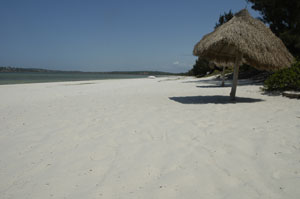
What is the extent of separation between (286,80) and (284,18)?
8179 mm

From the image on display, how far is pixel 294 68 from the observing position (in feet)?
24.8

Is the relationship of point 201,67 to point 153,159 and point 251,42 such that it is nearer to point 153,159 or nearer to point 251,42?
point 251,42

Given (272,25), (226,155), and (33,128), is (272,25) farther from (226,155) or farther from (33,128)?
(33,128)

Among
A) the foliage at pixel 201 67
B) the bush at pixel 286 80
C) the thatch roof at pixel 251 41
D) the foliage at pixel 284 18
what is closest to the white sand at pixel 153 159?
the thatch roof at pixel 251 41

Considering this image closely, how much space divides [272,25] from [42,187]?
659 inches

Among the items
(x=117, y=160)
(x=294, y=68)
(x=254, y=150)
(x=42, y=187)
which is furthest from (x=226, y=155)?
(x=294, y=68)

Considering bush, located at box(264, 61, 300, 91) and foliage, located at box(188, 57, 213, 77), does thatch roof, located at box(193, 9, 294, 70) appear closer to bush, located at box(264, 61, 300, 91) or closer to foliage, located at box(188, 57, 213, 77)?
bush, located at box(264, 61, 300, 91)

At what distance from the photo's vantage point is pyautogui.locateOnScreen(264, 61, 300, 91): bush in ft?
24.0

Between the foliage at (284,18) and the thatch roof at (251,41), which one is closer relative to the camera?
the thatch roof at (251,41)

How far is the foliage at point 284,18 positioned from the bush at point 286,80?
403cm

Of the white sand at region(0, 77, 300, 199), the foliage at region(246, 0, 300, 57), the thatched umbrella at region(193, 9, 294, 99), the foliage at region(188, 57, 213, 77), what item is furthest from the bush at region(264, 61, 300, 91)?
the foliage at region(188, 57, 213, 77)

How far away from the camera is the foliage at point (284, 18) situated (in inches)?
438

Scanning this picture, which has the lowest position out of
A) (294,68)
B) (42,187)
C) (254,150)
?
(42,187)

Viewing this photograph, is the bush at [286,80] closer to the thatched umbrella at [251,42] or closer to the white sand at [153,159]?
the thatched umbrella at [251,42]
